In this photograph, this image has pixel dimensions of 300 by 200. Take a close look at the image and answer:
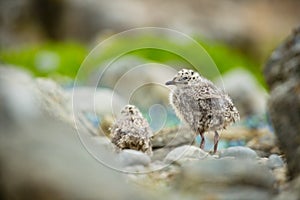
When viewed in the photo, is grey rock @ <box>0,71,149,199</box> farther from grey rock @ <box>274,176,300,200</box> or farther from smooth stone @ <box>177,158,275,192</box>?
grey rock @ <box>274,176,300,200</box>

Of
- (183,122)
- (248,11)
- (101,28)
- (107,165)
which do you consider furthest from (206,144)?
(248,11)

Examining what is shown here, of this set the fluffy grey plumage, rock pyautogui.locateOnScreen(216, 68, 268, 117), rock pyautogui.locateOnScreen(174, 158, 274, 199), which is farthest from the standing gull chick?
rock pyautogui.locateOnScreen(216, 68, 268, 117)

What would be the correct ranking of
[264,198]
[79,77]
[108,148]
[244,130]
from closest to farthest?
[264,198], [108,148], [79,77], [244,130]

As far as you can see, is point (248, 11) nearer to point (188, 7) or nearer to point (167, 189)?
point (188, 7)

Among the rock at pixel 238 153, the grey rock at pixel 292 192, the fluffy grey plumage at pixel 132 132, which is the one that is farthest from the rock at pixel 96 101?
the grey rock at pixel 292 192

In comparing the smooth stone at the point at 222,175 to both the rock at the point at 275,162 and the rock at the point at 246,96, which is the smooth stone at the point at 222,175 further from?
the rock at the point at 246,96

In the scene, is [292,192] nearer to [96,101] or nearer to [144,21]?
[96,101]
